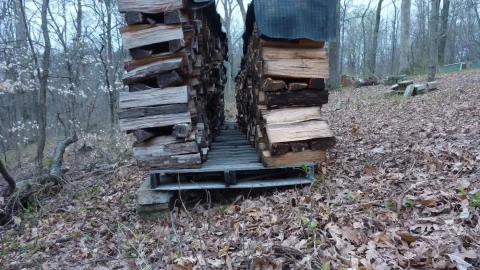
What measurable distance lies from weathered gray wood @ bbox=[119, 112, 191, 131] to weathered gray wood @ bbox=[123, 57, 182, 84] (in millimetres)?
562

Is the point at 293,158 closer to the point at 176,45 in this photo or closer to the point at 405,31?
the point at 176,45

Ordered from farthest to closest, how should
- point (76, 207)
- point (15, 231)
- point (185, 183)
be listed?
point (76, 207) → point (15, 231) → point (185, 183)

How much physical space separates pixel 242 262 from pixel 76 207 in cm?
407

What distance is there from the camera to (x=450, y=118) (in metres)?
6.30

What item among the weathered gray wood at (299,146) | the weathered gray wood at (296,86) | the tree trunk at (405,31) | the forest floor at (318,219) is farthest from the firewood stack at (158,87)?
the tree trunk at (405,31)

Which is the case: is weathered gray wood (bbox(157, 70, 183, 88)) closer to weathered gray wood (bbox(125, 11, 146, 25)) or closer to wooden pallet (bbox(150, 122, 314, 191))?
weathered gray wood (bbox(125, 11, 146, 25))

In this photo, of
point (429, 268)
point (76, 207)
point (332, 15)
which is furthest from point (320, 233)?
point (76, 207)

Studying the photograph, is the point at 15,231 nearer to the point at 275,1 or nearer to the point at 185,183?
the point at 185,183

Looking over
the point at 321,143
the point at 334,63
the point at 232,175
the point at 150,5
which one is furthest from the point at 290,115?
the point at 334,63

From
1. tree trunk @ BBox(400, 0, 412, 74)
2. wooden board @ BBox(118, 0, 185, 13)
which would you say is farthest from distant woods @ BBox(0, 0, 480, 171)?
wooden board @ BBox(118, 0, 185, 13)

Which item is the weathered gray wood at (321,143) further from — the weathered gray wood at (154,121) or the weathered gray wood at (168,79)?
the weathered gray wood at (168,79)

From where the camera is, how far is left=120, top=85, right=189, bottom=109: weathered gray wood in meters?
4.48

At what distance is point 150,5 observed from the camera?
4.38 metres

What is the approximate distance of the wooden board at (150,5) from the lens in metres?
4.35
